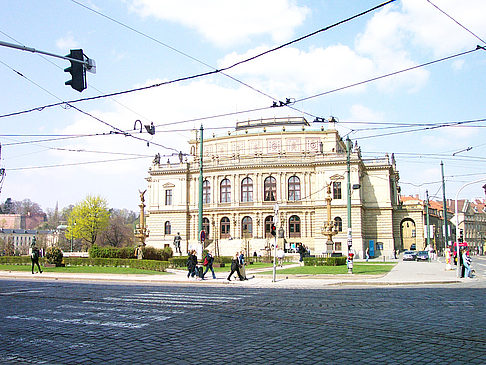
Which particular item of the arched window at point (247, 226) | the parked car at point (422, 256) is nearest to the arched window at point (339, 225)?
the parked car at point (422, 256)

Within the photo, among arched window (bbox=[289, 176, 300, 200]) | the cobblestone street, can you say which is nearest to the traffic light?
the cobblestone street

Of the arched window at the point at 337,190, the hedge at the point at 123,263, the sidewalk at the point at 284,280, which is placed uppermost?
the arched window at the point at 337,190

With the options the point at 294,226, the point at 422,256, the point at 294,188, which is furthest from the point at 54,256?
the point at 422,256

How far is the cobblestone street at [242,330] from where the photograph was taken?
8281 mm

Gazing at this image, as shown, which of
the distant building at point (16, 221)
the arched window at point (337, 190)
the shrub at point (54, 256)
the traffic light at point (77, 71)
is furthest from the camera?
the distant building at point (16, 221)

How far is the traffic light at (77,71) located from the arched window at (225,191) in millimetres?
62718

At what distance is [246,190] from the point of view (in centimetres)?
7550

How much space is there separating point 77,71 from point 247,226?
61415mm

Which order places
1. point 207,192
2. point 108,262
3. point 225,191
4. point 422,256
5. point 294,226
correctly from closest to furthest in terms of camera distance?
point 108,262, point 422,256, point 294,226, point 225,191, point 207,192

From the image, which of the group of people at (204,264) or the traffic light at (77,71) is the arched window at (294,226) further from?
the traffic light at (77,71)

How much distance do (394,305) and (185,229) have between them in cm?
6485

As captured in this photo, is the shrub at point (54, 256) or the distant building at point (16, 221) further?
the distant building at point (16, 221)

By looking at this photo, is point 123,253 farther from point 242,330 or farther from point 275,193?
point 275,193

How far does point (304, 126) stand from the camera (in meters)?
82.4
